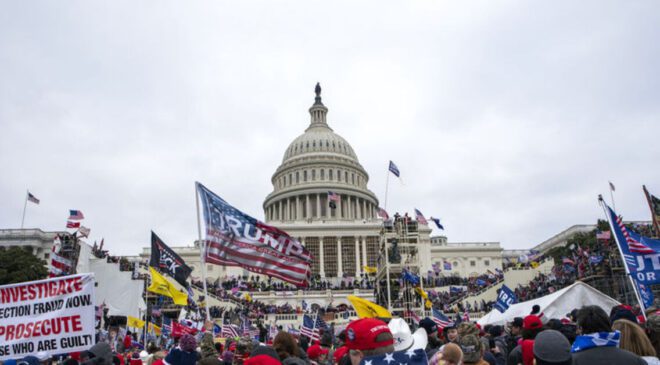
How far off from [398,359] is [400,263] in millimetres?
39698

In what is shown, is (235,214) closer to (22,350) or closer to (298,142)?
(22,350)

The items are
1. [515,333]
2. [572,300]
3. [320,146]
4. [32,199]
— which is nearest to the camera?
[515,333]

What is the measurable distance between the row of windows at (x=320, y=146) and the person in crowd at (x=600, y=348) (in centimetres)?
10926

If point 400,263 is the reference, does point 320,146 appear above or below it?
above

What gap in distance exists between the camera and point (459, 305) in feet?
155

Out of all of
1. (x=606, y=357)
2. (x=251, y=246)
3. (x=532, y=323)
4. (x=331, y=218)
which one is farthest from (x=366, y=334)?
(x=331, y=218)

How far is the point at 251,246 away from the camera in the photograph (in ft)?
47.2

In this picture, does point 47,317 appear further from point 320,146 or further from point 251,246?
point 320,146

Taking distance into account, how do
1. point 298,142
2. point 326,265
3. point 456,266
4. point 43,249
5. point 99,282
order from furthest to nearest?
point 298,142 → point 456,266 → point 326,265 → point 43,249 → point 99,282

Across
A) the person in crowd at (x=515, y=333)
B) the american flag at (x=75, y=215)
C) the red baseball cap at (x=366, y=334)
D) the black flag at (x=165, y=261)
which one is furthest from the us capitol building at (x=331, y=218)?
the red baseball cap at (x=366, y=334)

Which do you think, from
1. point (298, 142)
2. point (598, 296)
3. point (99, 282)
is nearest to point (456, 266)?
point (298, 142)

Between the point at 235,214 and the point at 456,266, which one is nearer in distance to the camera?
the point at 235,214

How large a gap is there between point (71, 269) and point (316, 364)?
83.1 feet

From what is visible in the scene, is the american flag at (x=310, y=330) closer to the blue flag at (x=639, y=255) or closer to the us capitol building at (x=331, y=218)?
the blue flag at (x=639, y=255)
